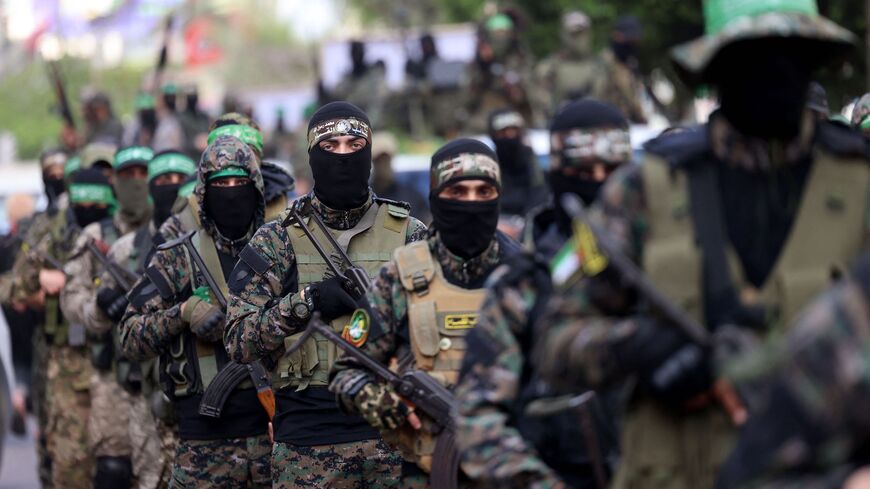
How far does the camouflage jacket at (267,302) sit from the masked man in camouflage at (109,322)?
2.50 metres

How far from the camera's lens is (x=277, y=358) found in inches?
261

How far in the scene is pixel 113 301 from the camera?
8414mm

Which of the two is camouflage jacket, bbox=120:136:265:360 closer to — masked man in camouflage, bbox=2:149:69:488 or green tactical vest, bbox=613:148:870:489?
masked man in camouflage, bbox=2:149:69:488

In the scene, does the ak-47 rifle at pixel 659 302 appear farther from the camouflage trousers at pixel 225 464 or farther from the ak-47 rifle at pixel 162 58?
the ak-47 rifle at pixel 162 58

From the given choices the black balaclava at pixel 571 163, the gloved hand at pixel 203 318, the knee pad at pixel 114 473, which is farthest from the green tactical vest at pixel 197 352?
the black balaclava at pixel 571 163

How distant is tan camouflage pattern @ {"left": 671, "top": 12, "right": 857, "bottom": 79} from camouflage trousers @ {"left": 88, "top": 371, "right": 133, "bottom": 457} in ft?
20.7

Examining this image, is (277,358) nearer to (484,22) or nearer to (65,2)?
(484,22)

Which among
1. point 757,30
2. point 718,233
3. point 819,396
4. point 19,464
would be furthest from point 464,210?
point 19,464

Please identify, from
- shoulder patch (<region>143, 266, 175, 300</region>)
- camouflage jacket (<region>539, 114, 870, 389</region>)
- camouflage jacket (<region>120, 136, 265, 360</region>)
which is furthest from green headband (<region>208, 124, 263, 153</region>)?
camouflage jacket (<region>539, 114, 870, 389</region>)

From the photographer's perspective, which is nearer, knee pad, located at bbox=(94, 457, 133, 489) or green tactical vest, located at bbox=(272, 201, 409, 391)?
green tactical vest, located at bbox=(272, 201, 409, 391)

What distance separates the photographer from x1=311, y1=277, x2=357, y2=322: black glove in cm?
643

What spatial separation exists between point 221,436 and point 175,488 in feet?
1.13

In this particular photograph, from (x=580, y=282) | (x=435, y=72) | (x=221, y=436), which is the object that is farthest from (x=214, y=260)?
(x=435, y=72)

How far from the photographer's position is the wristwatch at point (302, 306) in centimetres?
639
